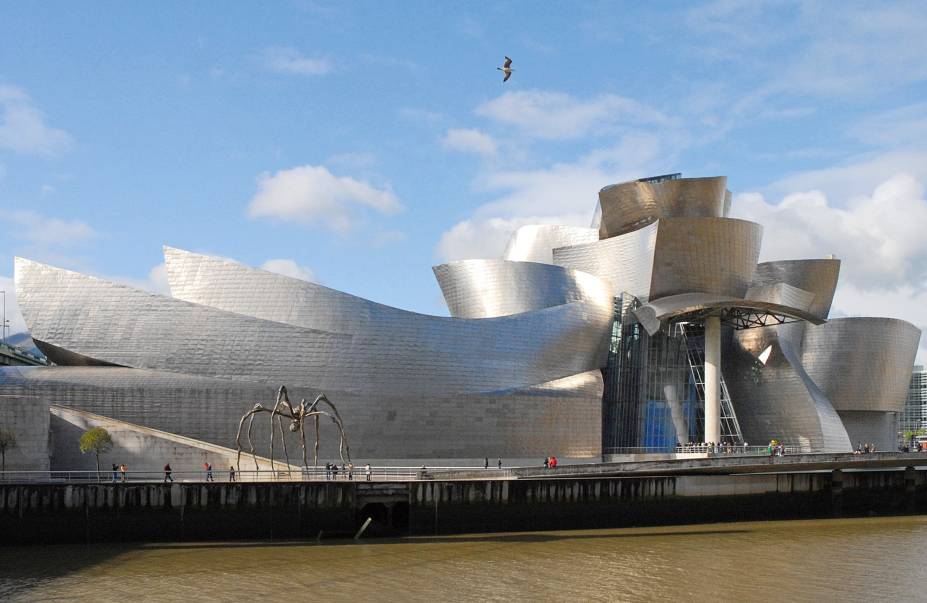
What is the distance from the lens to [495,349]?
137 ft

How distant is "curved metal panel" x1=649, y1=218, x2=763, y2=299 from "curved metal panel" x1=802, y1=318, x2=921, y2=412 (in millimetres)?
13135

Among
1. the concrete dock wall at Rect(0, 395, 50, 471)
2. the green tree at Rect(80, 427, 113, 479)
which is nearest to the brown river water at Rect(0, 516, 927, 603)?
the green tree at Rect(80, 427, 113, 479)

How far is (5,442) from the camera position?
104 ft

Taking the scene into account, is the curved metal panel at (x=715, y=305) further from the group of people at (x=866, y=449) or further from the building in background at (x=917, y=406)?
the building in background at (x=917, y=406)

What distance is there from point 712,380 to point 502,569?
24684 millimetres

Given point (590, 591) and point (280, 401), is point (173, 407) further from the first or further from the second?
point (590, 591)

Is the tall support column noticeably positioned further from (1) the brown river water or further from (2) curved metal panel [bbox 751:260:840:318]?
(1) the brown river water

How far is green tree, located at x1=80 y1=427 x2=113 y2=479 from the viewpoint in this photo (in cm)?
3272

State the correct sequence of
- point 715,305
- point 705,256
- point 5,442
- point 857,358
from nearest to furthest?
point 5,442 < point 715,305 < point 705,256 < point 857,358

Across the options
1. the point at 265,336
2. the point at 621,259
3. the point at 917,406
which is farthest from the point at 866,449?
the point at 917,406

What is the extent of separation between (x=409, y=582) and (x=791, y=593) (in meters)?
7.43

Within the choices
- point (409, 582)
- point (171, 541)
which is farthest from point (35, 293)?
point (409, 582)

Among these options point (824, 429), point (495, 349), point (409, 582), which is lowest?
point (409, 582)

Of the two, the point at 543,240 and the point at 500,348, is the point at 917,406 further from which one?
the point at 500,348
